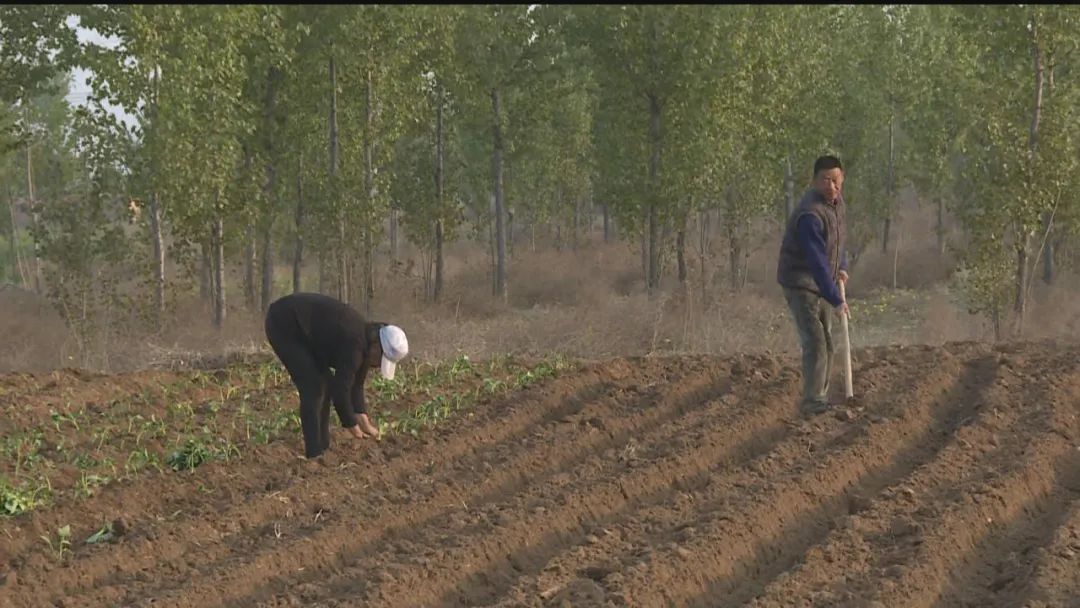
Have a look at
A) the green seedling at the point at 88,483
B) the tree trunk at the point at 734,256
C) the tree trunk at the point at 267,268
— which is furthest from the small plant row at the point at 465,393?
the tree trunk at the point at 734,256

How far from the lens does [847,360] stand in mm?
9430

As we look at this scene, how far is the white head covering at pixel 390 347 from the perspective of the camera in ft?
25.4

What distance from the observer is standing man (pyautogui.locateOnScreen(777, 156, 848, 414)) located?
902cm

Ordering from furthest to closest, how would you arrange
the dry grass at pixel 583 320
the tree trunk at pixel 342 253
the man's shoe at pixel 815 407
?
1. the tree trunk at pixel 342 253
2. the dry grass at pixel 583 320
3. the man's shoe at pixel 815 407

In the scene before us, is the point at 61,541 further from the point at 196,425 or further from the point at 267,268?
the point at 267,268

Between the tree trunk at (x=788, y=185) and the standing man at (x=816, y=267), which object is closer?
the standing man at (x=816, y=267)

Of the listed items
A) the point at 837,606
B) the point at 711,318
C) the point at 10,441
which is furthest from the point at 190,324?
the point at 837,606

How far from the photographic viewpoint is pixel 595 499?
7.21 metres

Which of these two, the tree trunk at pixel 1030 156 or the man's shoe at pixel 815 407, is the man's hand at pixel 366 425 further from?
the tree trunk at pixel 1030 156

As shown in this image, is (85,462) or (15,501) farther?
(85,462)

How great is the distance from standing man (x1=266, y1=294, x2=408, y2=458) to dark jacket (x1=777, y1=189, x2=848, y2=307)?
3.49m

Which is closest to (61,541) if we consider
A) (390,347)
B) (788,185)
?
(390,347)

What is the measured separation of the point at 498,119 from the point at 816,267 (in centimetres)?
1660

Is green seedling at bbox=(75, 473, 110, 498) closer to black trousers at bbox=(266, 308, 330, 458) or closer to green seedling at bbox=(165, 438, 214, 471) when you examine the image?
green seedling at bbox=(165, 438, 214, 471)
